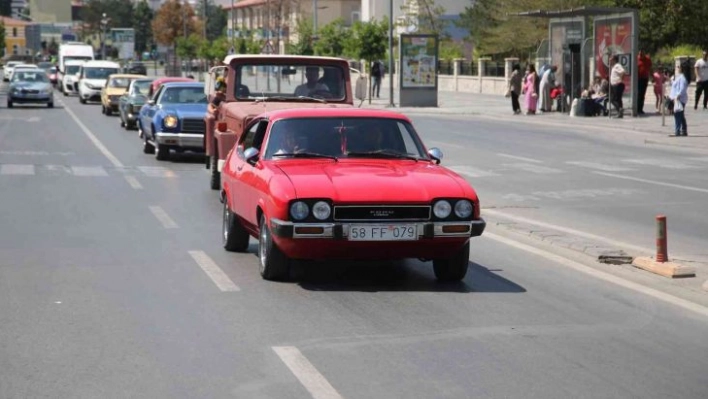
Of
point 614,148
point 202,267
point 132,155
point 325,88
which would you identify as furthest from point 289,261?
point 614,148

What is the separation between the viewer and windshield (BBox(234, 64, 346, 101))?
723 inches

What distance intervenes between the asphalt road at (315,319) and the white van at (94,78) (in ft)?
138

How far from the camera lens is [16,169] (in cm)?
2320

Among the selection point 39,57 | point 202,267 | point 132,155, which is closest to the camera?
point 202,267

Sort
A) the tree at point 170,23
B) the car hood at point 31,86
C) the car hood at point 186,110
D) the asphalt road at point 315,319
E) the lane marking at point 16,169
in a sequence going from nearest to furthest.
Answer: the asphalt road at point 315,319 → the lane marking at point 16,169 → the car hood at point 186,110 → the car hood at point 31,86 → the tree at point 170,23

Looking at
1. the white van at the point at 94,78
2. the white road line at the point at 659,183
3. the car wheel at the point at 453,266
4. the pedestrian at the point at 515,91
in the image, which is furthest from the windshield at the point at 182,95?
the white van at the point at 94,78

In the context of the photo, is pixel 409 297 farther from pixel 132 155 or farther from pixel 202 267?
pixel 132 155

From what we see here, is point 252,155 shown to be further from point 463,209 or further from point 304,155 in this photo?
point 463,209

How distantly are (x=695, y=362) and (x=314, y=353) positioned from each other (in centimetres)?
237

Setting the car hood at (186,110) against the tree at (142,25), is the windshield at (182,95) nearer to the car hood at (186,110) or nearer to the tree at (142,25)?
the car hood at (186,110)

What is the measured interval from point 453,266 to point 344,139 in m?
1.65

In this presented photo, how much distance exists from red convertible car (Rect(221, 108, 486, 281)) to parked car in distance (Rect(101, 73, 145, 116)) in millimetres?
35022

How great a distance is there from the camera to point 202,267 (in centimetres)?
1171

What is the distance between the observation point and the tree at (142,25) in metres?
181
